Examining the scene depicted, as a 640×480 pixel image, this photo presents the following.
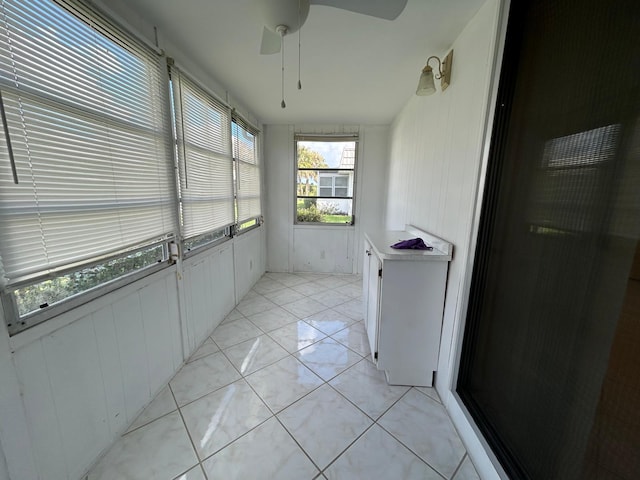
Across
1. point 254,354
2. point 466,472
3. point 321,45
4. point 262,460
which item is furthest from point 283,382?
point 321,45

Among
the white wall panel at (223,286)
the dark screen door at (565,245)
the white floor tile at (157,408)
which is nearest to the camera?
the dark screen door at (565,245)

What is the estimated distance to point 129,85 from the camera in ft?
4.58

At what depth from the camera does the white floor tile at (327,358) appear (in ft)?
6.30

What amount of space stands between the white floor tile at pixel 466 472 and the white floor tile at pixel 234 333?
1.77 meters

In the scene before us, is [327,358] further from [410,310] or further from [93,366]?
[93,366]

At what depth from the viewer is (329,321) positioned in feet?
8.76

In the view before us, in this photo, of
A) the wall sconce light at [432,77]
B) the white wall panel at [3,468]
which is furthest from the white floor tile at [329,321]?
the wall sconce light at [432,77]

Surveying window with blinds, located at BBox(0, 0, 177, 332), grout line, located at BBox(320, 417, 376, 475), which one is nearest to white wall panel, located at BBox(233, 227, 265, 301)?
window with blinds, located at BBox(0, 0, 177, 332)

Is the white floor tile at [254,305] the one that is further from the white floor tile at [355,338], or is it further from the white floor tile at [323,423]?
the white floor tile at [323,423]

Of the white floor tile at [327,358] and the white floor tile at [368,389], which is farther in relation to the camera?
the white floor tile at [327,358]

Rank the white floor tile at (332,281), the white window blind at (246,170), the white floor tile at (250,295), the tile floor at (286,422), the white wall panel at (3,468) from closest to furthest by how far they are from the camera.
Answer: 1. the white wall panel at (3,468)
2. the tile floor at (286,422)
3. the white window blind at (246,170)
4. the white floor tile at (250,295)
5. the white floor tile at (332,281)

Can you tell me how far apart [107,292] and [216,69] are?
1.99 metres

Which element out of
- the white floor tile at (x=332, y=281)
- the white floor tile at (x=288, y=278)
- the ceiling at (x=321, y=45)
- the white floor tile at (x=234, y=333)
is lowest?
the white floor tile at (x=234, y=333)

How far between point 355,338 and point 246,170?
97.2 inches
